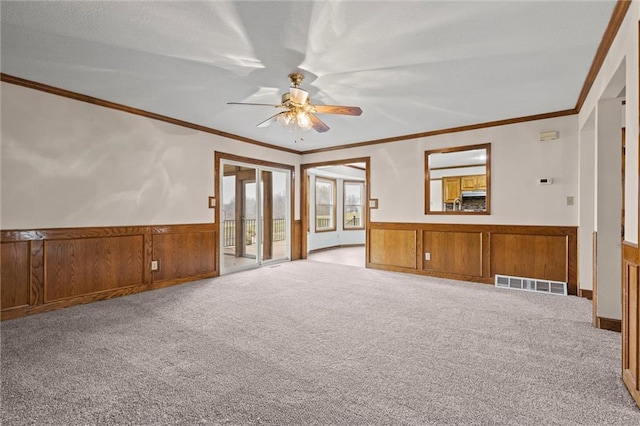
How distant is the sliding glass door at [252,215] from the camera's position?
577 cm

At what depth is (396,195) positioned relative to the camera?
581 cm

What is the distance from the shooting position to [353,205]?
1005 centimetres

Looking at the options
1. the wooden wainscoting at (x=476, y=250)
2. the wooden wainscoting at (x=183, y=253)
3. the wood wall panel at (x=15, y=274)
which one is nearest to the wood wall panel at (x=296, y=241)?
the wooden wainscoting at (x=476, y=250)

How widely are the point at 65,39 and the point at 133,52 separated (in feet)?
1.55

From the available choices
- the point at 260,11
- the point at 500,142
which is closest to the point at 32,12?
the point at 260,11

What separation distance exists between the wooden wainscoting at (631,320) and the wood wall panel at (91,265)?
5050 millimetres

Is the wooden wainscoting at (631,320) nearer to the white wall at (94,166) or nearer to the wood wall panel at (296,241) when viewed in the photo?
the white wall at (94,166)

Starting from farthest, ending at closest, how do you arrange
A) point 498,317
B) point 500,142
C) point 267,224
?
point 267,224, point 500,142, point 498,317

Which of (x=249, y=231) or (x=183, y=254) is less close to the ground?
(x=249, y=231)

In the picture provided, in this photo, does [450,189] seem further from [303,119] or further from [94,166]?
[94,166]

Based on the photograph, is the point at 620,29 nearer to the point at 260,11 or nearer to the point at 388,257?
the point at 260,11

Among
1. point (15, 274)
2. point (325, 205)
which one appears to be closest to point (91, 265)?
point (15, 274)

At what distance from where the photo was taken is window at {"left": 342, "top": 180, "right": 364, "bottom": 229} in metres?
9.87

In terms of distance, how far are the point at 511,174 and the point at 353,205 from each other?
5.65 metres
